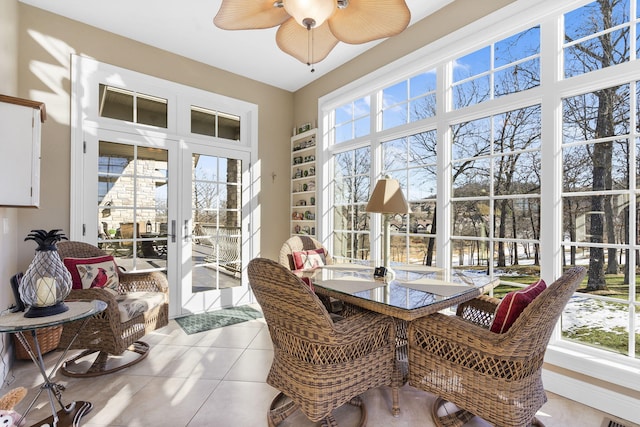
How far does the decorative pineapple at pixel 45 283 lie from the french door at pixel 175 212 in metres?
1.77

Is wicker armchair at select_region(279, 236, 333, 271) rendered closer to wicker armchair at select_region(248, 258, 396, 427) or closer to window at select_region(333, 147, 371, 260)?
window at select_region(333, 147, 371, 260)

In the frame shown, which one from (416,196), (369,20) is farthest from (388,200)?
(416,196)

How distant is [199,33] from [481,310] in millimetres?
3696

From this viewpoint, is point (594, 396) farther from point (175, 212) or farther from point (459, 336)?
point (175, 212)

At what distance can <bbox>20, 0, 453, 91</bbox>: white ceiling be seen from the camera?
2900 millimetres

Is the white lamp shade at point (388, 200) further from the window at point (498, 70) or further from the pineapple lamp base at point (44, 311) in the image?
the pineapple lamp base at point (44, 311)

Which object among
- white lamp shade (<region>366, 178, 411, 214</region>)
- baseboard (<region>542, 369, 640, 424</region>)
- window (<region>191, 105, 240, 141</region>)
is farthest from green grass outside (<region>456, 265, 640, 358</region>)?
window (<region>191, 105, 240, 141</region>)

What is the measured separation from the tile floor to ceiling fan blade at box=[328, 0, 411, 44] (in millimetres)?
2208

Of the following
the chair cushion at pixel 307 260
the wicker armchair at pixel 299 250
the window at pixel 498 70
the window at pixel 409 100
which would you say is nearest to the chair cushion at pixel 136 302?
the wicker armchair at pixel 299 250

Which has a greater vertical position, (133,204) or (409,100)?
(409,100)

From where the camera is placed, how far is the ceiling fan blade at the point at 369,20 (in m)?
1.55

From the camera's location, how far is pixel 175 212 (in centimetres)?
377

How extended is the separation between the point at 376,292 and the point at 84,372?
7.61ft

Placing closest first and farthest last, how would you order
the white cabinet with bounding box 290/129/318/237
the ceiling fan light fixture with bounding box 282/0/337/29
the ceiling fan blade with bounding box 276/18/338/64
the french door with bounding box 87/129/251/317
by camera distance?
the ceiling fan light fixture with bounding box 282/0/337/29 → the ceiling fan blade with bounding box 276/18/338/64 → the french door with bounding box 87/129/251/317 → the white cabinet with bounding box 290/129/318/237
